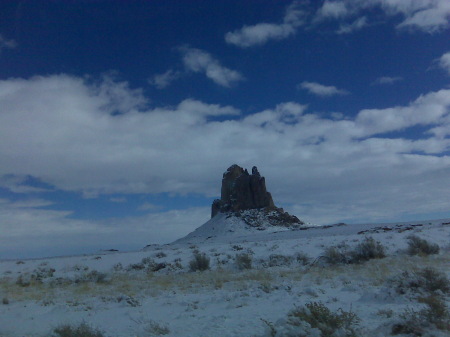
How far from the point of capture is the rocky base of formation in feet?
260

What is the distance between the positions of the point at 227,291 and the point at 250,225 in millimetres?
65345

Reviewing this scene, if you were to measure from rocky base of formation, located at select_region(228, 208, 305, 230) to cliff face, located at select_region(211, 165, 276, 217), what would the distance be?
6.94 ft

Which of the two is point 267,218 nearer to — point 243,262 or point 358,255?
point 243,262

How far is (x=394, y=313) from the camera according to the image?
801 centimetres

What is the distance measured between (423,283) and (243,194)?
80.4 m

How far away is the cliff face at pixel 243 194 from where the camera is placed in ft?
293

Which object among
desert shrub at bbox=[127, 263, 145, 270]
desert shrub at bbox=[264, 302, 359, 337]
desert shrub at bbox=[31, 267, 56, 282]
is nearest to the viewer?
desert shrub at bbox=[264, 302, 359, 337]

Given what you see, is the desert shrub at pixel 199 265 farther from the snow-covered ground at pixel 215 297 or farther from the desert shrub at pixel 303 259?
the desert shrub at pixel 303 259

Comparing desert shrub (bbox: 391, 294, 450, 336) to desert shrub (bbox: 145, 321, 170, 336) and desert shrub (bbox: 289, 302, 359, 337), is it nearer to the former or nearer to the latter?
desert shrub (bbox: 289, 302, 359, 337)

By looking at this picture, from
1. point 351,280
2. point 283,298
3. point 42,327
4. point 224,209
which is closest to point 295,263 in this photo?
point 351,280

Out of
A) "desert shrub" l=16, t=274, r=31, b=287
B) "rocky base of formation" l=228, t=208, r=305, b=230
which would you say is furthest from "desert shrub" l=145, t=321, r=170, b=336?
"rocky base of formation" l=228, t=208, r=305, b=230

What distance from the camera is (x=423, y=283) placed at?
9820mm

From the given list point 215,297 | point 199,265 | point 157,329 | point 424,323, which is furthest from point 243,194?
point 424,323

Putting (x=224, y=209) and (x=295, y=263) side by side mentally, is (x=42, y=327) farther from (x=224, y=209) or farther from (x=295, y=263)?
(x=224, y=209)
